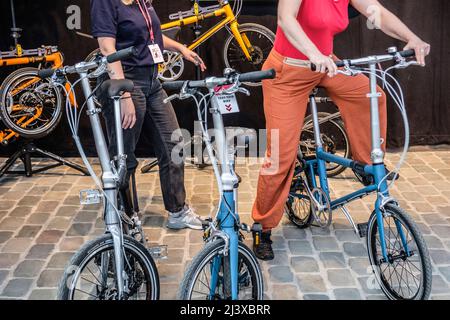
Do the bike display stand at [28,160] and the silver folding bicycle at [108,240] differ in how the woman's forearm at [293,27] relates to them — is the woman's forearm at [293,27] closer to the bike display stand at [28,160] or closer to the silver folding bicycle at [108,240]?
the silver folding bicycle at [108,240]

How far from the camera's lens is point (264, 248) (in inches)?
173

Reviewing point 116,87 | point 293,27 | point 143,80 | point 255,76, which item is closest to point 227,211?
point 255,76

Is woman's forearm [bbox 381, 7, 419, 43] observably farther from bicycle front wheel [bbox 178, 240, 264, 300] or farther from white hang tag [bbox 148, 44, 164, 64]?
bicycle front wheel [bbox 178, 240, 264, 300]

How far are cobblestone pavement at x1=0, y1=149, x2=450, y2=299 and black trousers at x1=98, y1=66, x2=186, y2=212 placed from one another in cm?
37

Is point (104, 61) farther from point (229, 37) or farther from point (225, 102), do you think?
point (229, 37)

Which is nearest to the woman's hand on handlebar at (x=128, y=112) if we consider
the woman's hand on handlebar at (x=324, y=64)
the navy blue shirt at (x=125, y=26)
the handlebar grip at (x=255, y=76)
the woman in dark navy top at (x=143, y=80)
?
the woman in dark navy top at (x=143, y=80)

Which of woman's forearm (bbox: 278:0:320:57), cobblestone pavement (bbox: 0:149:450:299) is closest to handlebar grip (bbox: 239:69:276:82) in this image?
woman's forearm (bbox: 278:0:320:57)

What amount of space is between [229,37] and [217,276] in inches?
145

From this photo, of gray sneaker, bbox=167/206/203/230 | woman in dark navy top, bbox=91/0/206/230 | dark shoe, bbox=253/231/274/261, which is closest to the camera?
woman in dark navy top, bbox=91/0/206/230

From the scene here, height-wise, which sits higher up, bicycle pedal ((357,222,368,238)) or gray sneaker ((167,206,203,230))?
bicycle pedal ((357,222,368,238))

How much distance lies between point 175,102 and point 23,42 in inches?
64.9

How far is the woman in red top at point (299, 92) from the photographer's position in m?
3.84

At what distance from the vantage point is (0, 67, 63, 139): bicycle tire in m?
5.90

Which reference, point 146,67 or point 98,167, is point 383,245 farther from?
point 98,167
